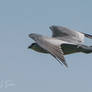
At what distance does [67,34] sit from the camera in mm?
23281

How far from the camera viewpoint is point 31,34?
1997 cm

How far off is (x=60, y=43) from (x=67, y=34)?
4.84 m

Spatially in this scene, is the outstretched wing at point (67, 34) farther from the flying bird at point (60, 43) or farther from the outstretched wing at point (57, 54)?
the outstretched wing at point (57, 54)

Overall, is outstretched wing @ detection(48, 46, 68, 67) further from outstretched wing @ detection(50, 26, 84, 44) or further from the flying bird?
outstretched wing @ detection(50, 26, 84, 44)

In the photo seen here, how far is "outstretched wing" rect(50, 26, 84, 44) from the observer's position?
882 inches

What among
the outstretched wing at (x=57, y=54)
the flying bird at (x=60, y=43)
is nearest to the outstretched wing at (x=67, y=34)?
the flying bird at (x=60, y=43)

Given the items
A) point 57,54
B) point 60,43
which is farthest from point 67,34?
point 57,54

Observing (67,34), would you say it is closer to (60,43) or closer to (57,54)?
(60,43)

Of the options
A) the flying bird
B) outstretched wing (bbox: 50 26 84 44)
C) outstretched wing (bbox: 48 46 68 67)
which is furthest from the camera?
outstretched wing (bbox: 50 26 84 44)

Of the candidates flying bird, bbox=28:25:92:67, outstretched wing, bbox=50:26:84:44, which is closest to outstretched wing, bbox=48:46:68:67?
flying bird, bbox=28:25:92:67

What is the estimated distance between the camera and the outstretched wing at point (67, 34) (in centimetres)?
2239

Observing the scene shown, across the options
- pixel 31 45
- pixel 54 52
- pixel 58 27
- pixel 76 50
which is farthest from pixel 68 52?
pixel 54 52

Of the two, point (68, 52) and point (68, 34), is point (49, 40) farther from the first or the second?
point (68, 34)

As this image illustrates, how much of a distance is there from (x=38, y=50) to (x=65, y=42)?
1814 mm
